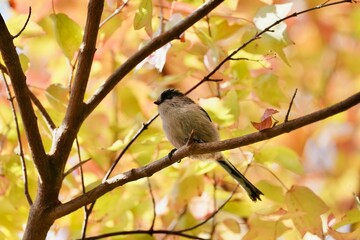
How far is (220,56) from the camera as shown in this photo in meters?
2.23

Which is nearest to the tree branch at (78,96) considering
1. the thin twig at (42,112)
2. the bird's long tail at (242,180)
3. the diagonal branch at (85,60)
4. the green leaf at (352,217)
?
the diagonal branch at (85,60)

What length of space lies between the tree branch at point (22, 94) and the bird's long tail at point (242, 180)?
0.86m

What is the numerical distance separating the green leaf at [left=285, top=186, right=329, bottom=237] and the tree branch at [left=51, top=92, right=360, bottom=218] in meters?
0.52

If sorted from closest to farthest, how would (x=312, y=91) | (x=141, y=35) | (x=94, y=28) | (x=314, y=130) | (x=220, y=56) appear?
(x=94, y=28) → (x=220, y=56) → (x=141, y=35) → (x=314, y=130) → (x=312, y=91)

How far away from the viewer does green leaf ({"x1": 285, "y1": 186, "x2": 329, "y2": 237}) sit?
2.12 m

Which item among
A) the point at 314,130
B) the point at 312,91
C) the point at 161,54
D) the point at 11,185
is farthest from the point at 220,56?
the point at 312,91

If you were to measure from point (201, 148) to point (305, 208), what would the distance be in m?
0.61

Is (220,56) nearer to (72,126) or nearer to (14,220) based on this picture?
(72,126)

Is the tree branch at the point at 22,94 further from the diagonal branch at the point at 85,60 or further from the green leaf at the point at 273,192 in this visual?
the green leaf at the point at 273,192

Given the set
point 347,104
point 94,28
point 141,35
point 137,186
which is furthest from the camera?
point 141,35

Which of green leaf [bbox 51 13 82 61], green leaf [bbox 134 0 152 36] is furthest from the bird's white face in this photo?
green leaf [bbox 134 0 152 36]

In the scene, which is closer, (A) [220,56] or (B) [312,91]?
(A) [220,56]

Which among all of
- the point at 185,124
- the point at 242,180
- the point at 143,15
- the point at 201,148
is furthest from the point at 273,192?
the point at 143,15

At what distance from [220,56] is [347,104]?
86cm
